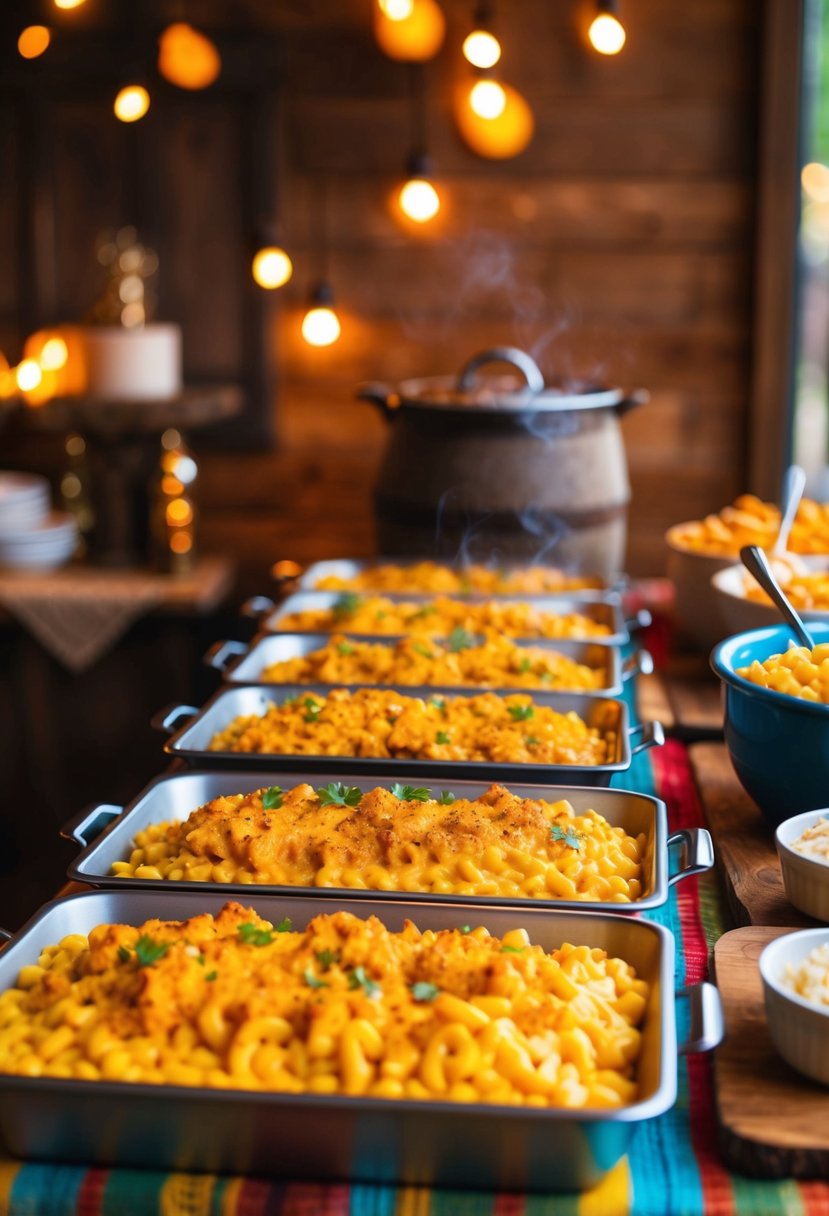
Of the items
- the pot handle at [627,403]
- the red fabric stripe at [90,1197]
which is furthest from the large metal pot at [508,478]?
the red fabric stripe at [90,1197]

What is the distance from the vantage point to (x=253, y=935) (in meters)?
1.29

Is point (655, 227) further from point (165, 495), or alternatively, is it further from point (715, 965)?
point (715, 965)

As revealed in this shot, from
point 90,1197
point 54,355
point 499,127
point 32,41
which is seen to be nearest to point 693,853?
point 90,1197

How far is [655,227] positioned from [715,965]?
326 centimetres

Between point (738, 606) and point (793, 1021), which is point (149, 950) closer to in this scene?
point (793, 1021)

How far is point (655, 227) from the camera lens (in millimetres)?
4246

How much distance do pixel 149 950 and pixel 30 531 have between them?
10.2ft

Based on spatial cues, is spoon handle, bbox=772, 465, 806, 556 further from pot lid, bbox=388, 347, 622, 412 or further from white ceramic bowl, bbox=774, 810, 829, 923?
white ceramic bowl, bbox=774, 810, 829, 923

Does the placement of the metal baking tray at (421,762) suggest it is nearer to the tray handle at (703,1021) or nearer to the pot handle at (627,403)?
the tray handle at (703,1021)

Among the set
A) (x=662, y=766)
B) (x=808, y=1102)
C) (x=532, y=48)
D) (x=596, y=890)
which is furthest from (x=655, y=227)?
(x=808, y=1102)

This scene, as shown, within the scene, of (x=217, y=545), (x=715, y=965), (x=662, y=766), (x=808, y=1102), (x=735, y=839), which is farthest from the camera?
(x=217, y=545)

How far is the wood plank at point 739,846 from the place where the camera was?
1551 mm

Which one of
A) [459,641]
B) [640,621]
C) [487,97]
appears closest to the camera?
[459,641]

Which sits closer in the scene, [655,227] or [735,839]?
[735,839]
